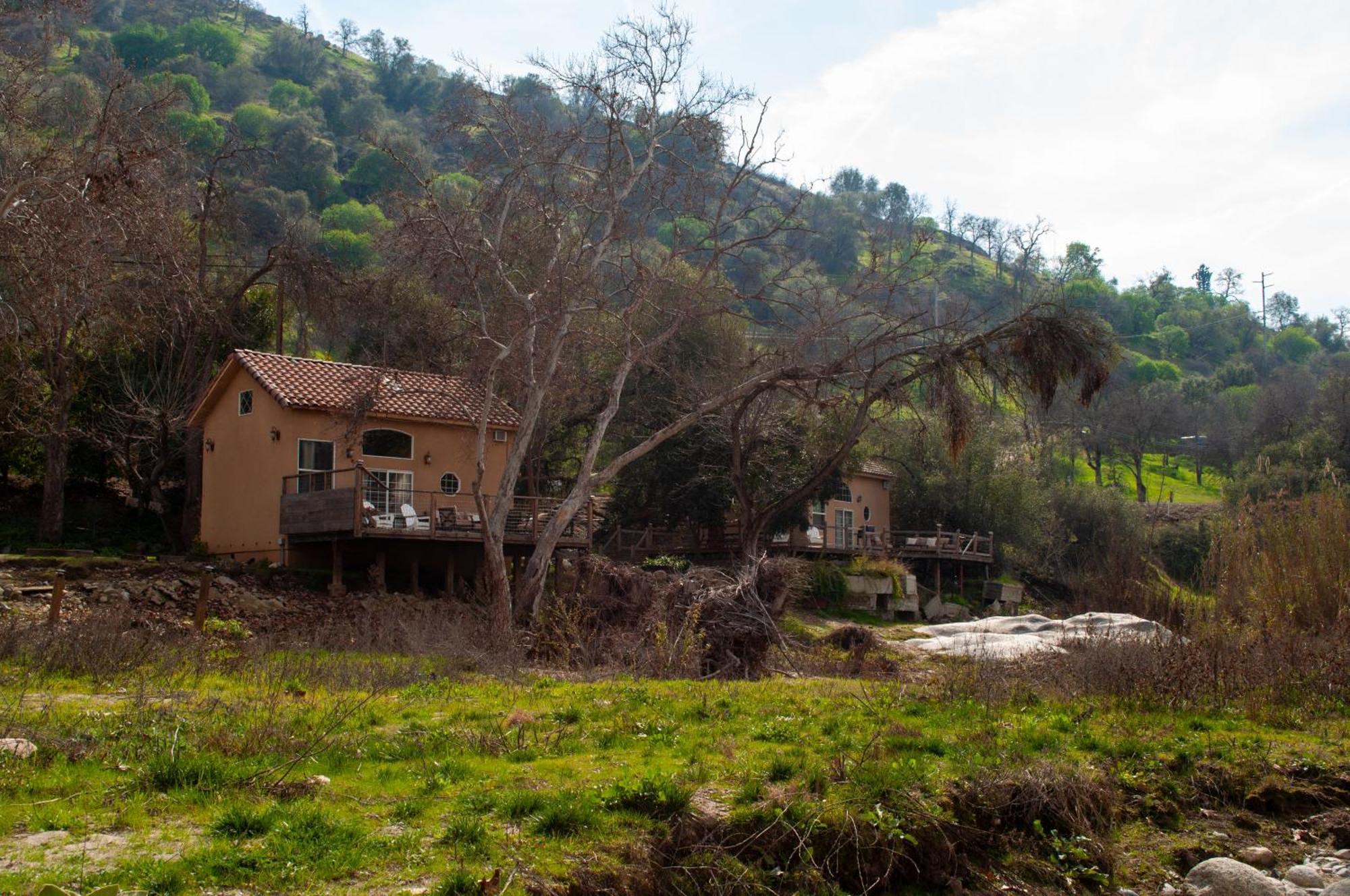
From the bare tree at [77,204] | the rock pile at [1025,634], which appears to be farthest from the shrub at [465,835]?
the rock pile at [1025,634]

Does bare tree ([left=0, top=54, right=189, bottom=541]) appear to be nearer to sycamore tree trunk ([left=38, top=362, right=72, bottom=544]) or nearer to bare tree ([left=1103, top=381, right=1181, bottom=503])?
sycamore tree trunk ([left=38, top=362, right=72, bottom=544])

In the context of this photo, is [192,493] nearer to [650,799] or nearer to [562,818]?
[650,799]

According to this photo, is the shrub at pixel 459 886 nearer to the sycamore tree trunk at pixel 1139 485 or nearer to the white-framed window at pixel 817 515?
the white-framed window at pixel 817 515

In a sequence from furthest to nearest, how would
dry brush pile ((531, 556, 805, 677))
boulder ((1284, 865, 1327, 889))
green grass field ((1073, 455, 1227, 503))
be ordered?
green grass field ((1073, 455, 1227, 503))
dry brush pile ((531, 556, 805, 677))
boulder ((1284, 865, 1327, 889))

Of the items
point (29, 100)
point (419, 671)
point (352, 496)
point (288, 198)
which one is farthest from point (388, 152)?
point (288, 198)

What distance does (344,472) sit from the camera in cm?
2878

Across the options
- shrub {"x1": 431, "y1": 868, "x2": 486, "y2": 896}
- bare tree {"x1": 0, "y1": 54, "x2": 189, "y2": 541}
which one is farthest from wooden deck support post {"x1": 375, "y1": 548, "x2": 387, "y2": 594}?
shrub {"x1": 431, "y1": 868, "x2": 486, "y2": 896}

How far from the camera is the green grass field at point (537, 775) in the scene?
6789 millimetres

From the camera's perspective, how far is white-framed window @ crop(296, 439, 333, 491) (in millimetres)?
30547

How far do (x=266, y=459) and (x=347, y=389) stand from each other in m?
2.79

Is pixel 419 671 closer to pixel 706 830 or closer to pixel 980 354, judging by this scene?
pixel 706 830

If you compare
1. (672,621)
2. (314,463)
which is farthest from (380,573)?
(672,621)

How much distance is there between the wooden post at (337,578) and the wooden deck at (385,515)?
0.34 meters

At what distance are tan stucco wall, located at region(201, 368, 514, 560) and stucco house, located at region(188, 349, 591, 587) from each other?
38 millimetres
